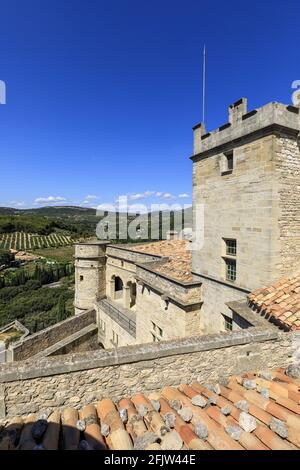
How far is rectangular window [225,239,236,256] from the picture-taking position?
28.8 ft

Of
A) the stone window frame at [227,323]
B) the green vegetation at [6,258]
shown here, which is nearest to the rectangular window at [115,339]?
the stone window frame at [227,323]

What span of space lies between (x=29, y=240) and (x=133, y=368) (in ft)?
431

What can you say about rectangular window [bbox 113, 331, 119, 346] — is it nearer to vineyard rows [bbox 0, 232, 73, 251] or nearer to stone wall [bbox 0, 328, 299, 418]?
stone wall [bbox 0, 328, 299, 418]

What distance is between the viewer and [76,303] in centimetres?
2128

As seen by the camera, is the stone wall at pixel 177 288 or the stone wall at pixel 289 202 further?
the stone wall at pixel 177 288

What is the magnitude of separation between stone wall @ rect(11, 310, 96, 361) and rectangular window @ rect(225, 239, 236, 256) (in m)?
14.2

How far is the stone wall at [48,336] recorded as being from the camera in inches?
624

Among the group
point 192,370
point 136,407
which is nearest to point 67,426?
point 136,407

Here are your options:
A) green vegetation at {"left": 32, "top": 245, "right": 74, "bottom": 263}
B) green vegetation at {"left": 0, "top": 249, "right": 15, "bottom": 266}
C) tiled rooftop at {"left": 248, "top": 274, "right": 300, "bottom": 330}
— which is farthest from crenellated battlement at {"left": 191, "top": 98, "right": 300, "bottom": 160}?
green vegetation at {"left": 0, "top": 249, "right": 15, "bottom": 266}

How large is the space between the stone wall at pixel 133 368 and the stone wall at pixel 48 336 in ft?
47.6

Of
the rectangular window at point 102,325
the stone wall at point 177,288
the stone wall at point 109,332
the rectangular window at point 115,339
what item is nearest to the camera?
the stone wall at point 177,288

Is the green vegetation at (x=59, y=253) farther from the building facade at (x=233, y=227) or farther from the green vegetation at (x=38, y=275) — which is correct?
the building facade at (x=233, y=227)

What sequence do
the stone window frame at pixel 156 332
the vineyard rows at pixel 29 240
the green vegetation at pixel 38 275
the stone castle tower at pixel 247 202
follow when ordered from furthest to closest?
the vineyard rows at pixel 29 240 < the green vegetation at pixel 38 275 < the stone window frame at pixel 156 332 < the stone castle tower at pixel 247 202

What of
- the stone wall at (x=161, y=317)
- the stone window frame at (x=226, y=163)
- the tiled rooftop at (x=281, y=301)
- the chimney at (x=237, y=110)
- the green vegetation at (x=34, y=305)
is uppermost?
the chimney at (x=237, y=110)
